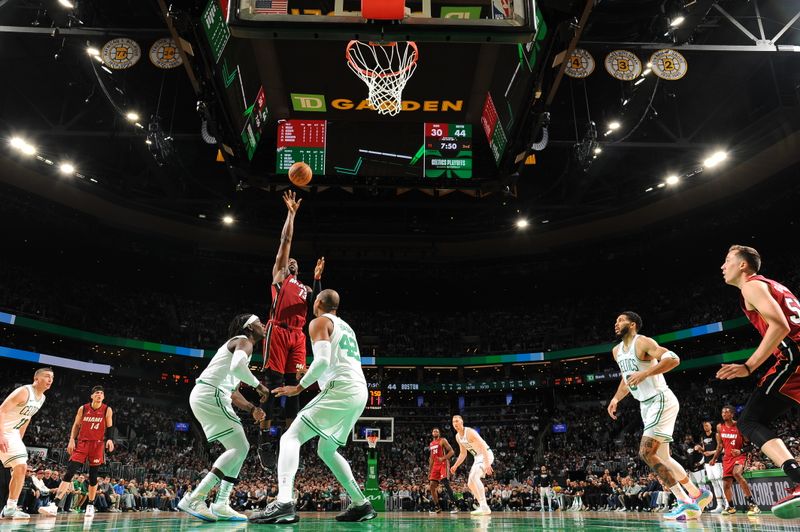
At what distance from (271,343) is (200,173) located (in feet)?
54.3

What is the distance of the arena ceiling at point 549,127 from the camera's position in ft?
40.0

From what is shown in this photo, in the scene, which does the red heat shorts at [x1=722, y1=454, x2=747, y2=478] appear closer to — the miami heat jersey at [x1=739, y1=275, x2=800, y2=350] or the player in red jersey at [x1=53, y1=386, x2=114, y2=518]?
the miami heat jersey at [x1=739, y1=275, x2=800, y2=350]

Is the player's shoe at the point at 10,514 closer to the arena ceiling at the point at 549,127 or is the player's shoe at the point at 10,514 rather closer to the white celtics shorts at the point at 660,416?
the arena ceiling at the point at 549,127

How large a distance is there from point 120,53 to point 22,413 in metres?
7.10

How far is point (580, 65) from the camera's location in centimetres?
1177

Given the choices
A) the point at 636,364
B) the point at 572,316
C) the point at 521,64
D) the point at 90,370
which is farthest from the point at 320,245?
the point at 636,364

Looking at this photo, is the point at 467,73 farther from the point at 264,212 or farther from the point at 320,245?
the point at 320,245

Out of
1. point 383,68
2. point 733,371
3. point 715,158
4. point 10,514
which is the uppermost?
point 715,158

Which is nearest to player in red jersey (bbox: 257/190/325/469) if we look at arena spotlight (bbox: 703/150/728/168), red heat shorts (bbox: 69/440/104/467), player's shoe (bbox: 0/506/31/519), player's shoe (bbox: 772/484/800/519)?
player's shoe (bbox: 0/506/31/519)

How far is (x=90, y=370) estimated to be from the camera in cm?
2750

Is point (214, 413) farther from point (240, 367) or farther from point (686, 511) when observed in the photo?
point (686, 511)

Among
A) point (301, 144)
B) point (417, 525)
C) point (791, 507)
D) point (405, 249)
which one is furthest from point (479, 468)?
point (405, 249)

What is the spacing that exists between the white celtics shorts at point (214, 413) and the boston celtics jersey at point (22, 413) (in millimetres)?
3609

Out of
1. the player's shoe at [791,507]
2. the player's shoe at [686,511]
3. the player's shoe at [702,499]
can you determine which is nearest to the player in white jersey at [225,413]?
the player's shoe at [791,507]
